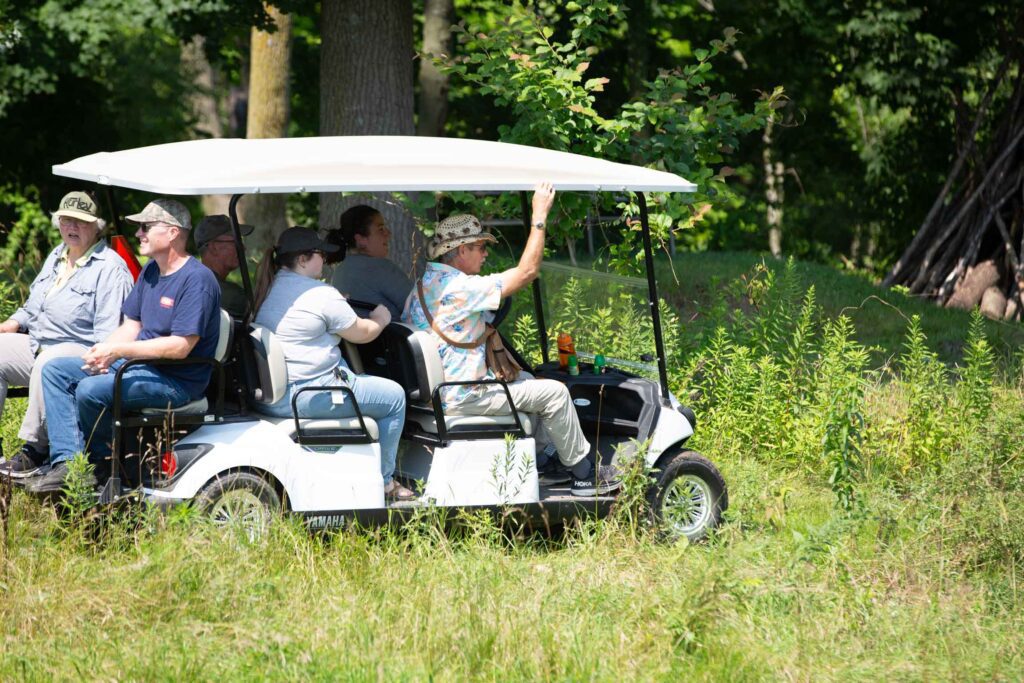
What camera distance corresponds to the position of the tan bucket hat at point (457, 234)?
607 cm

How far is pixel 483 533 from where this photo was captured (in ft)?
18.4

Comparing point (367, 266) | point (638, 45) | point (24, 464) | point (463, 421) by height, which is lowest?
point (24, 464)

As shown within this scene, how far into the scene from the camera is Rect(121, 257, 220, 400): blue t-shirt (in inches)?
215

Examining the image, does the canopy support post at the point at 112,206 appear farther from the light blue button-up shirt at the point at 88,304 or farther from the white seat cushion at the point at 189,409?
the white seat cushion at the point at 189,409

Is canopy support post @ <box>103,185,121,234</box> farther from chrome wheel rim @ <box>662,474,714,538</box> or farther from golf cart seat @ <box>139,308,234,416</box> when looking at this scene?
chrome wheel rim @ <box>662,474,714,538</box>

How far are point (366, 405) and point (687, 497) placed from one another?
1.65 m

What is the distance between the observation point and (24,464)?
5707mm

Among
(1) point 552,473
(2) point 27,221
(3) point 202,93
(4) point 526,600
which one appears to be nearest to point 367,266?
(1) point 552,473

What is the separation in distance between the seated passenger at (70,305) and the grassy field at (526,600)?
649 mm

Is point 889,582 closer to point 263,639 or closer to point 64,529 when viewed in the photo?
point 263,639

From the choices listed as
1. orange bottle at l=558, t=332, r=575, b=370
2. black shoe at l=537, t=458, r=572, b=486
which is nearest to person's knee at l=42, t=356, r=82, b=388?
black shoe at l=537, t=458, r=572, b=486

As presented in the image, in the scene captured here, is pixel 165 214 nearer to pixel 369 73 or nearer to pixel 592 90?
pixel 592 90

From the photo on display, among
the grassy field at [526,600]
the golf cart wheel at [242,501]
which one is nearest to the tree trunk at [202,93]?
the golf cart wheel at [242,501]

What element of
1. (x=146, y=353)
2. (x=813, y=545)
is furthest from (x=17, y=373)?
(x=813, y=545)
